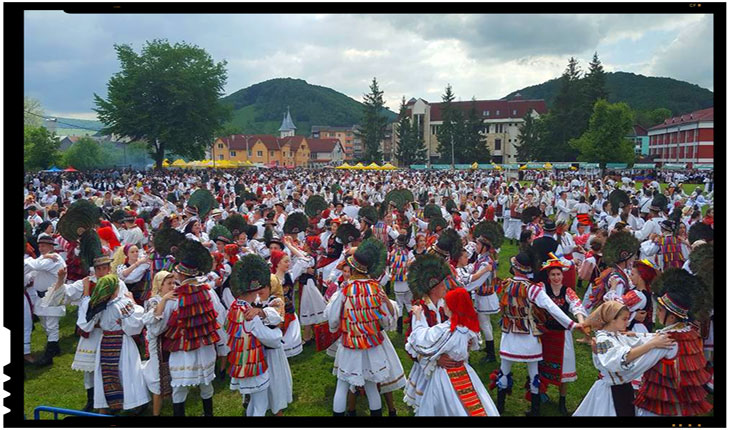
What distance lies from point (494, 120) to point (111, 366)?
96.7 m

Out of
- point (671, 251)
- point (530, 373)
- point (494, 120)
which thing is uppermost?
point (494, 120)

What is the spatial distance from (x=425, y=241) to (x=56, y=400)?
19.9ft

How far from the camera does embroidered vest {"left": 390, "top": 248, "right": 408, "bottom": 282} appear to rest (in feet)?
27.6

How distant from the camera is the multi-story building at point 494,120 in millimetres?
94688

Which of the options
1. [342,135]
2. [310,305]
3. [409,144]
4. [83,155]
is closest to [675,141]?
[409,144]

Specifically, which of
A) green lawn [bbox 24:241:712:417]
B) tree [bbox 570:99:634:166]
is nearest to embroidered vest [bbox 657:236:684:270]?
green lawn [bbox 24:241:712:417]

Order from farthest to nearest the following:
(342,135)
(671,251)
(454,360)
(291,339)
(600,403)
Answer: (342,135), (671,251), (291,339), (454,360), (600,403)

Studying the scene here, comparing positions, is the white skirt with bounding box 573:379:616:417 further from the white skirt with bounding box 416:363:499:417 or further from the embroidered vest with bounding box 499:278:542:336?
the embroidered vest with bounding box 499:278:542:336

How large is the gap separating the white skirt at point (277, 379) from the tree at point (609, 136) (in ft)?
213

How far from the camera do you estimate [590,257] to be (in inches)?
363

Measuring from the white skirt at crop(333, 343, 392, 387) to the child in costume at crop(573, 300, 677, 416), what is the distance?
194 centimetres

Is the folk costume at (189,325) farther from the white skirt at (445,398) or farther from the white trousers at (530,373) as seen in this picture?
the white trousers at (530,373)

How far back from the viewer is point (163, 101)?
52.6 metres

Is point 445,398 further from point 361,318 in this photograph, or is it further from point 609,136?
point 609,136
